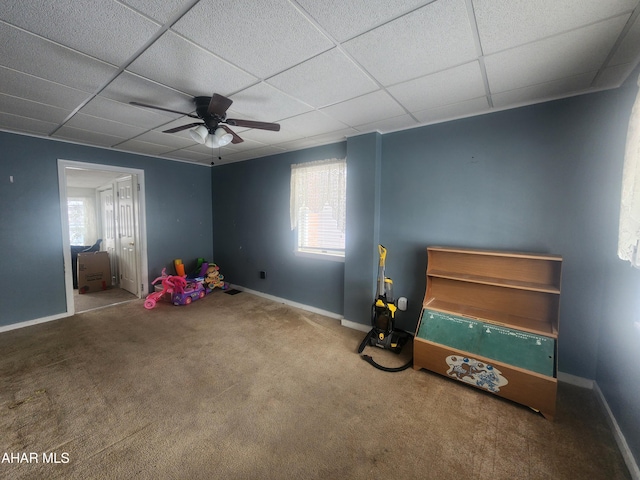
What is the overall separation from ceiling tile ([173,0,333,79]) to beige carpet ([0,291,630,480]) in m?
2.39

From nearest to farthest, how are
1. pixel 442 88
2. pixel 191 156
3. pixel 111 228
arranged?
pixel 442 88, pixel 191 156, pixel 111 228

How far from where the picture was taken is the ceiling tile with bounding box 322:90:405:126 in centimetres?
212

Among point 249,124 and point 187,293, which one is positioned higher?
point 249,124

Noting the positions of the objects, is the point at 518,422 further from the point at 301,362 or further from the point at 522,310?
the point at 301,362

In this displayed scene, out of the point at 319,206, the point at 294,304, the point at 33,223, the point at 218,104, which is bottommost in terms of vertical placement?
the point at 294,304

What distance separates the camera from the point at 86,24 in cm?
129

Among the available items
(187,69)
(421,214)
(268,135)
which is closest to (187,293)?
(268,135)

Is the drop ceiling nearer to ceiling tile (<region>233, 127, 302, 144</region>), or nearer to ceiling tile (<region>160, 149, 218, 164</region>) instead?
ceiling tile (<region>233, 127, 302, 144</region>)

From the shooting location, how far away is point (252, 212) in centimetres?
444

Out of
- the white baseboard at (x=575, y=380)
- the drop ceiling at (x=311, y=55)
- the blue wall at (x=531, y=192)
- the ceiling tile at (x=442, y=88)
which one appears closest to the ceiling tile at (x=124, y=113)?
the drop ceiling at (x=311, y=55)

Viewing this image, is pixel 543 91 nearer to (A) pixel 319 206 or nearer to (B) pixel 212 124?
(A) pixel 319 206

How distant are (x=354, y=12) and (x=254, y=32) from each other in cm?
53

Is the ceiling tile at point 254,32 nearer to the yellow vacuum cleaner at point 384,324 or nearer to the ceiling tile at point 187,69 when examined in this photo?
the ceiling tile at point 187,69

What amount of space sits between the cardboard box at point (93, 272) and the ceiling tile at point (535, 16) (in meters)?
6.24
